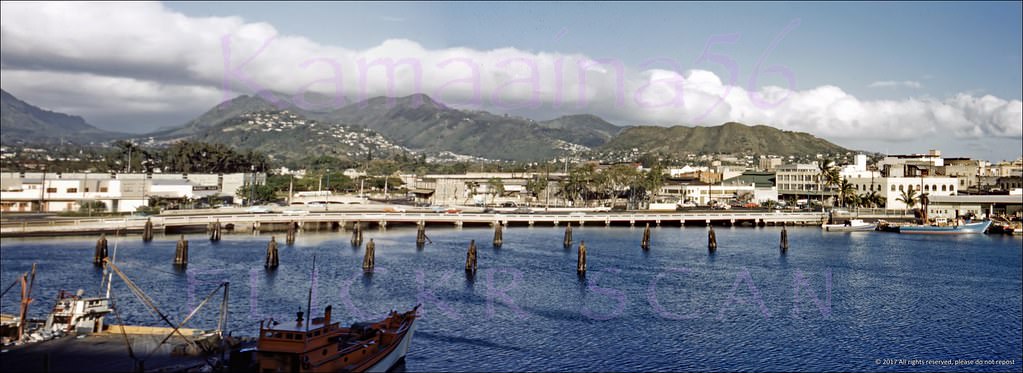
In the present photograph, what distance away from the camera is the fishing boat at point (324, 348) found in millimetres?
28062

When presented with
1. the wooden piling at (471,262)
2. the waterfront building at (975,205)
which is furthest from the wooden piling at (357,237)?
the waterfront building at (975,205)

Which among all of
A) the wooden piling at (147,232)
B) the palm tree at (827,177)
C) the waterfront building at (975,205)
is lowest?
the wooden piling at (147,232)

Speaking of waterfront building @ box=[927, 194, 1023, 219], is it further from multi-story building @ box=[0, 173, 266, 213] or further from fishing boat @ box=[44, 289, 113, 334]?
fishing boat @ box=[44, 289, 113, 334]

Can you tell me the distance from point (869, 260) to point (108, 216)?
8974cm

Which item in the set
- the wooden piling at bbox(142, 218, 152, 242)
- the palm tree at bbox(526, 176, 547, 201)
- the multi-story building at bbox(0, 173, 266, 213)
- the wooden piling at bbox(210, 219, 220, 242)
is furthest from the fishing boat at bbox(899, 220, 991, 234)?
the multi-story building at bbox(0, 173, 266, 213)

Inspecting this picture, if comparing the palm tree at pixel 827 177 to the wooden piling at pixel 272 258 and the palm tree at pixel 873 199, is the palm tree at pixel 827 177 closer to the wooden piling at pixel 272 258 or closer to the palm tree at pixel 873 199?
the palm tree at pixel 873 199

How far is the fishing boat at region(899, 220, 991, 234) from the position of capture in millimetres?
108625

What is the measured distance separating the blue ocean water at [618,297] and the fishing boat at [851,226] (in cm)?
2458

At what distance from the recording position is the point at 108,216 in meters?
96.8

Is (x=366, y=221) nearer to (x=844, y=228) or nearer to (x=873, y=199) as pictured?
(x=844, y=228)

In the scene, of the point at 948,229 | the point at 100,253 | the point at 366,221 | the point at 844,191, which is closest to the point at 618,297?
the point at 100,253

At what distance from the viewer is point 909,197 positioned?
429 ft

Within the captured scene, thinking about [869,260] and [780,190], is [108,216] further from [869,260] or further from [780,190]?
[780,190]

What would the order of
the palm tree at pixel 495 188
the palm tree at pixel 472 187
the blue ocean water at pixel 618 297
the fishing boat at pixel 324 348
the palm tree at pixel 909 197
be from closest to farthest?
the fishing boat at pixel 324 348 → the blue ocean water at pixel 618 297 → the palm tree at pixel 909 197 → the palm tree at pixel 472 187 → the palm tree at pixel 495 188
